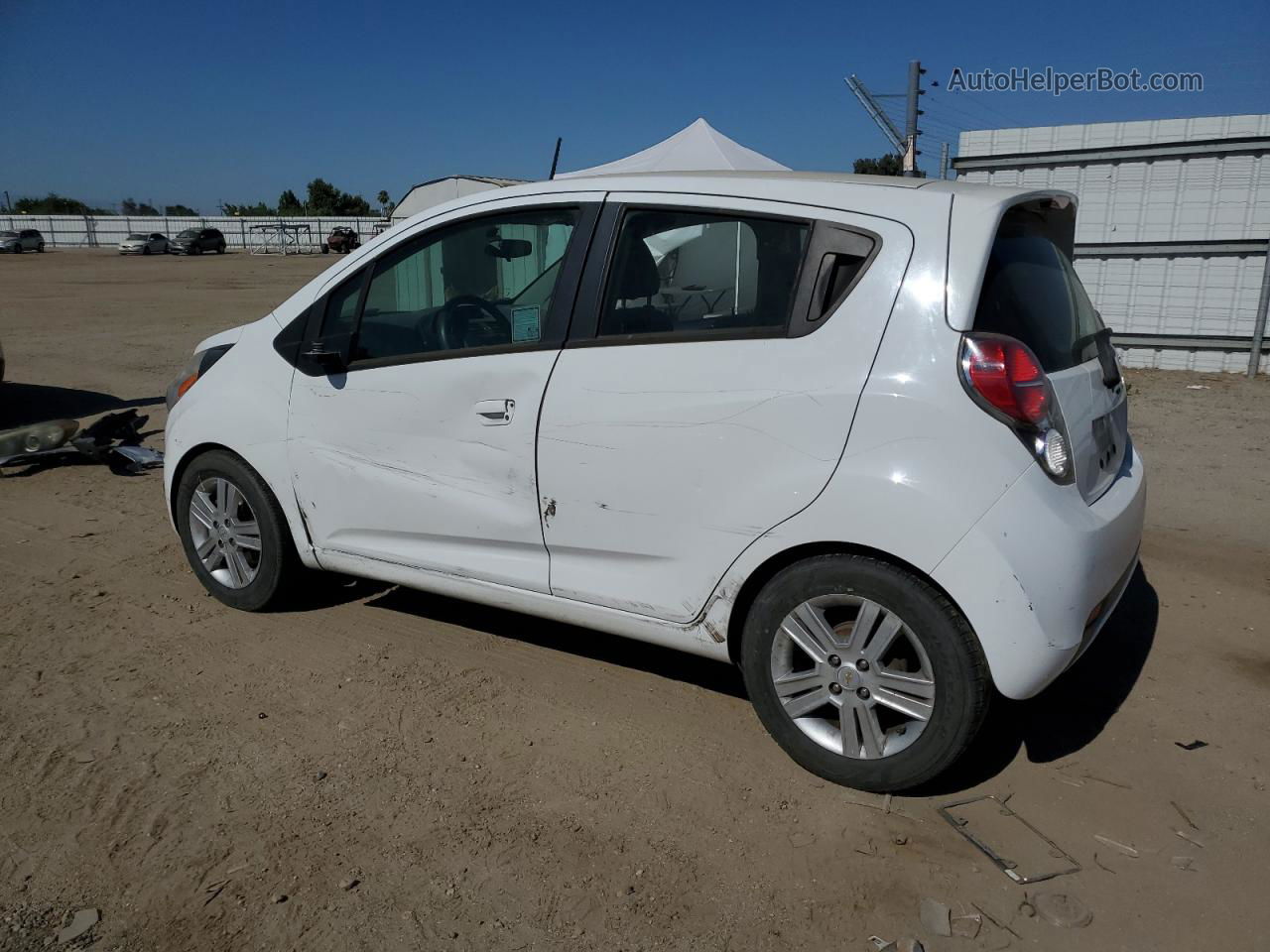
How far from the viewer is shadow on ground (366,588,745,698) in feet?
13.2

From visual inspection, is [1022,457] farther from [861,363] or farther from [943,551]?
[861,363]

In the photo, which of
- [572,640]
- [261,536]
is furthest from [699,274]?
[261,536]

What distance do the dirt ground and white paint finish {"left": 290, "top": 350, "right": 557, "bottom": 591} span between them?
51 cm

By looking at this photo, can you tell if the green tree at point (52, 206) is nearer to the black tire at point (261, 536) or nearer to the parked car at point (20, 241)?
the parked car at point (20, 241)

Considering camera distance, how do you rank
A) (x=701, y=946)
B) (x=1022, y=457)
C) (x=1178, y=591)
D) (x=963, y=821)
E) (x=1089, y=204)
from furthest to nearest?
(x=1089, y=204) → (x=1178, y=591) → (x=963, y=821) → (x=1022, y=457) → (x=701, y=946)

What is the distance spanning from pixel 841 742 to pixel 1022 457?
1061 millimetres

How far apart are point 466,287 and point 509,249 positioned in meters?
0.24

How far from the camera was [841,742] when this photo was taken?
3.16m

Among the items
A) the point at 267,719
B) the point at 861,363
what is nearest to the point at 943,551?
the point at 861,363

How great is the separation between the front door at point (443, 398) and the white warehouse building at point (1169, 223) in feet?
28.8

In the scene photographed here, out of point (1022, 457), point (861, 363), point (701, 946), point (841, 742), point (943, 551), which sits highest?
point (861, 363)

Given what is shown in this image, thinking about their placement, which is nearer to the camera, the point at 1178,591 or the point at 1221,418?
the point at 1178,591

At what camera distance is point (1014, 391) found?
2.81 meters

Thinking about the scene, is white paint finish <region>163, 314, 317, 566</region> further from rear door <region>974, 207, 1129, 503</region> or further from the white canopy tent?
the white canopy tent
